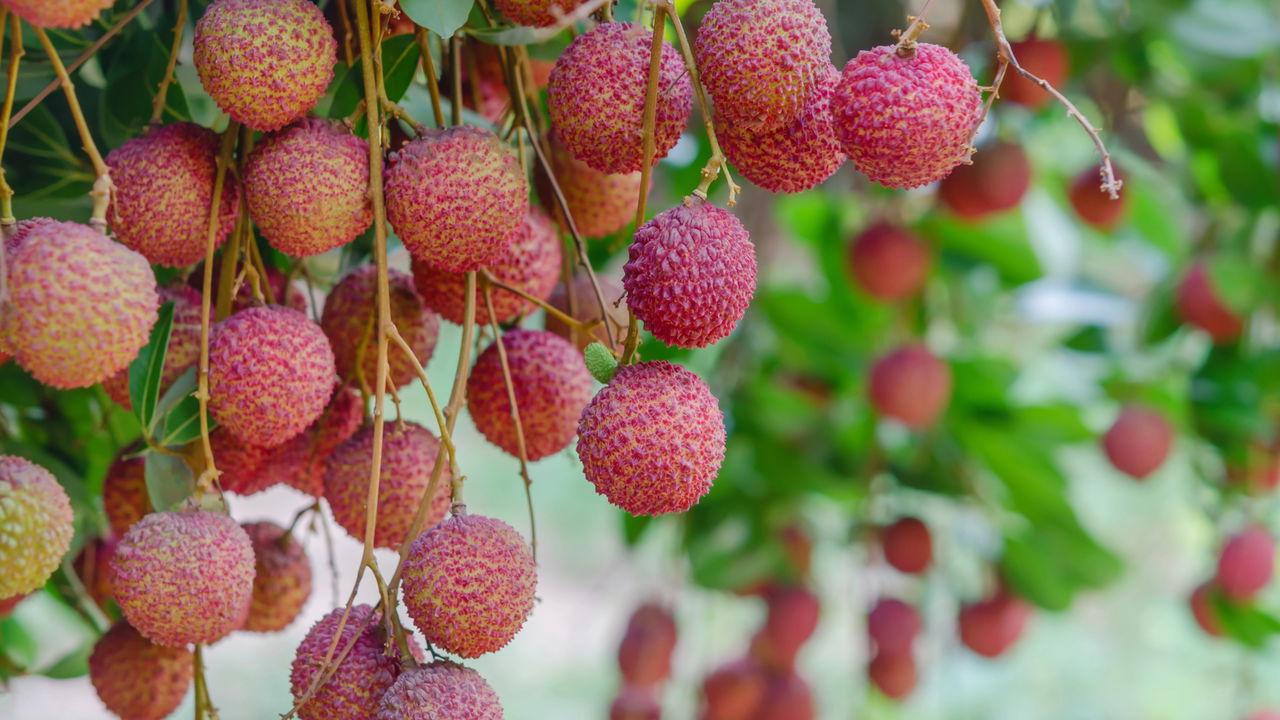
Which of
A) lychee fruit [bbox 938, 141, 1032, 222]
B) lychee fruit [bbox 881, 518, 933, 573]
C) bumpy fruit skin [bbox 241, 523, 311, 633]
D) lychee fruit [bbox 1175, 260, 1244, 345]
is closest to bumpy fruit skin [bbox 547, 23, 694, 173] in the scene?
bumpy fruit skin [bbox 241, 523, 311, 633]

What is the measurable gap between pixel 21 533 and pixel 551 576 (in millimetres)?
2891

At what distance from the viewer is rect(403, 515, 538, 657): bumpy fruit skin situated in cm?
36

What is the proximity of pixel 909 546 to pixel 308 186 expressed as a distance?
96 centimetres

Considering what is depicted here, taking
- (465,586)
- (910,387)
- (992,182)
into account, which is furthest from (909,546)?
(465,586)

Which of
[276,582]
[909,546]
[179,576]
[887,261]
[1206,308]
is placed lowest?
[909,546]

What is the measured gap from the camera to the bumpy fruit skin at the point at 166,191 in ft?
1.32

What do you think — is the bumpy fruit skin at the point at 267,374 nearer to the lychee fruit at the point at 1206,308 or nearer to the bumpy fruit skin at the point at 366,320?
the bumpy fruit skin at the point at 366,320

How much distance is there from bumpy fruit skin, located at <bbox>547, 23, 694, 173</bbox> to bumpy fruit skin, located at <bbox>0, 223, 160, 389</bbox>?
0.15 m

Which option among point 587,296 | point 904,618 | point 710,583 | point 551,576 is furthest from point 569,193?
point 551,576

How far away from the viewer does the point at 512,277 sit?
485 millimetres

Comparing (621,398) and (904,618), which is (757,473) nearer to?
(904,618)

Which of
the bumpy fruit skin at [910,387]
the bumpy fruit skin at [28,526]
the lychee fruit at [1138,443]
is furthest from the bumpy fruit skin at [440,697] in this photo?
the lychee fruit at [1138,443]

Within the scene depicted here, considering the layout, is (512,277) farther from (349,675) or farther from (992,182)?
(992,182)

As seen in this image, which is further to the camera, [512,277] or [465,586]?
[512,277]
